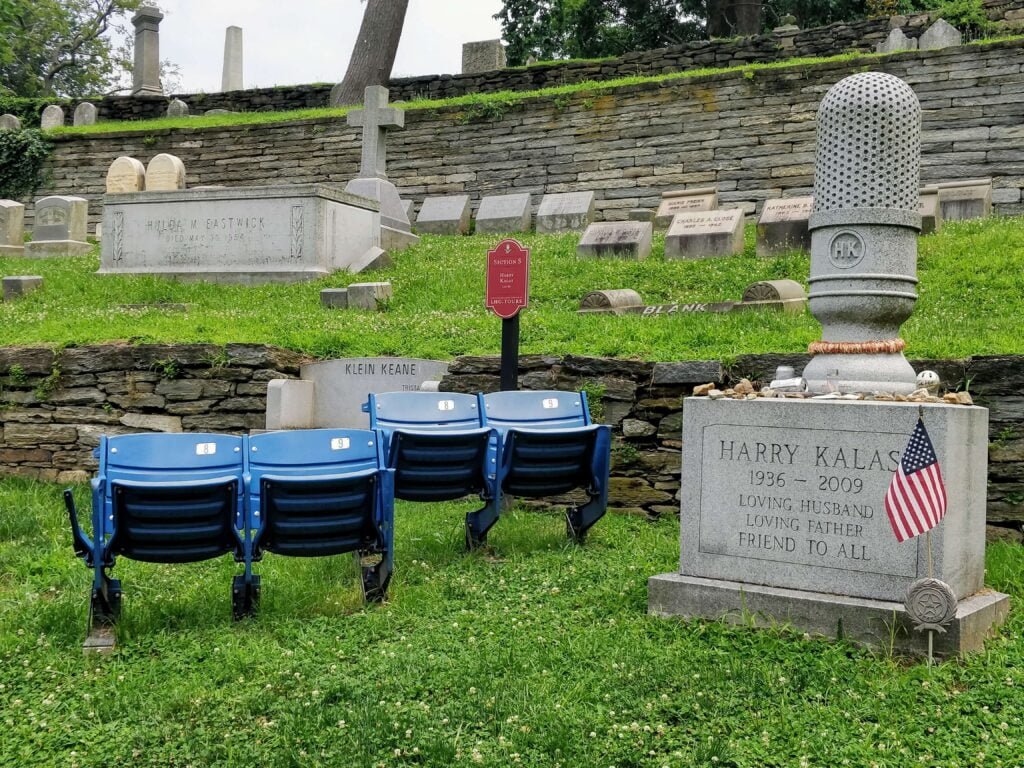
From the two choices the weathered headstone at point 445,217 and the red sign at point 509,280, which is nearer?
the red sign at point 509,280

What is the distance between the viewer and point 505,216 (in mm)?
17406

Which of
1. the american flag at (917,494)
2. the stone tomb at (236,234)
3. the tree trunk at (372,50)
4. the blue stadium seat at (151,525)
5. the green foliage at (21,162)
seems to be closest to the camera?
the american flag at (917,494)

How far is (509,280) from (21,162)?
63.1ft

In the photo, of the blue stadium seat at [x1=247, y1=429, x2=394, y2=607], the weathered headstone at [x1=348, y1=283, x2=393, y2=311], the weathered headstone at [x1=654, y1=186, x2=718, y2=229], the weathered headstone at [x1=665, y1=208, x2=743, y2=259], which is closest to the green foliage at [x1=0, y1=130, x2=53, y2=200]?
the weathered headstone at [x1=654, y1=186, x2=718, y2=229]

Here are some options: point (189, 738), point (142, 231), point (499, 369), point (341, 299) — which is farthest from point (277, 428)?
point (142, 231)

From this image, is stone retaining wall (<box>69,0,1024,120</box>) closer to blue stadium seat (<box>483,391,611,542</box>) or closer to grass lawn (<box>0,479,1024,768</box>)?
blue stadium seat (<box>483,391,611,542</box>)

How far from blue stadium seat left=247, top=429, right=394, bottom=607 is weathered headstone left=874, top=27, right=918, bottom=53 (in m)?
15.7

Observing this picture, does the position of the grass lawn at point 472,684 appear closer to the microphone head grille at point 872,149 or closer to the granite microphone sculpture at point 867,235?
the granite microphone sculpture at point 867,235

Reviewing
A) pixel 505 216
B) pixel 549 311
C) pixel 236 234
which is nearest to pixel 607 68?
pixel 505 216

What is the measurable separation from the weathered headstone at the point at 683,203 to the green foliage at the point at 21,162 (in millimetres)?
14500

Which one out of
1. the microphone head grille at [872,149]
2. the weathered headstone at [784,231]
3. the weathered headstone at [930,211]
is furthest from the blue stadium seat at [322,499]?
the weathered headstone at [930,211]

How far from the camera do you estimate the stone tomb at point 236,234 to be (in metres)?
13.1

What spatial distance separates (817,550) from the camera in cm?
476

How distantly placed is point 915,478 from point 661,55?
1801 cm
